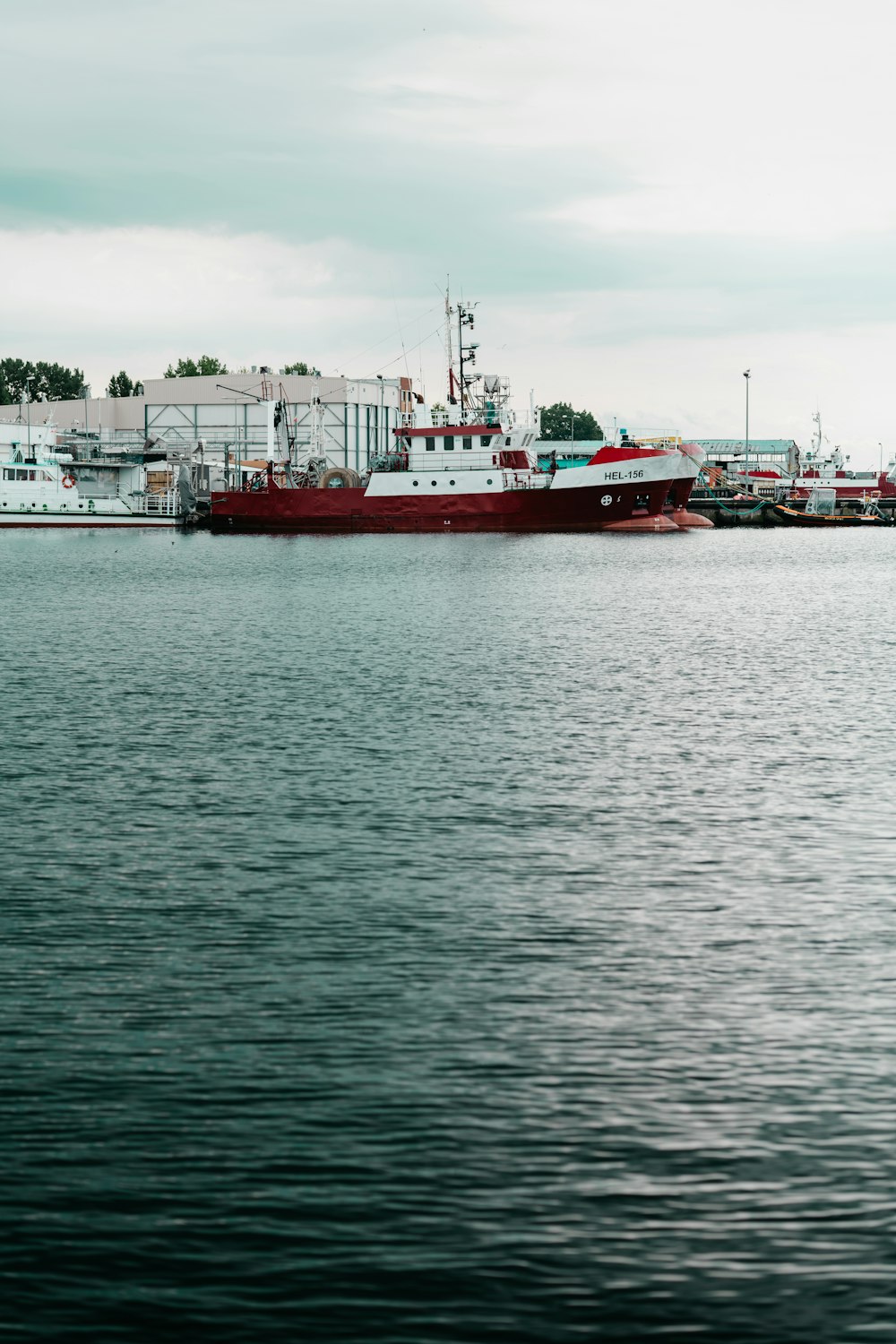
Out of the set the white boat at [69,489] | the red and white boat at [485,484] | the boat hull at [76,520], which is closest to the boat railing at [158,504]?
the white boat at [69,489]

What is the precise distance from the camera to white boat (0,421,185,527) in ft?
390

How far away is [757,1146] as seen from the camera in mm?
9297

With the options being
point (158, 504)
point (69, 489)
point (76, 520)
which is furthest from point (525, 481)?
point (76, 520)

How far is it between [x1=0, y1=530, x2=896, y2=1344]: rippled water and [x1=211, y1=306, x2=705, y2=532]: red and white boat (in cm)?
7731

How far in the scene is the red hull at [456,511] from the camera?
105m

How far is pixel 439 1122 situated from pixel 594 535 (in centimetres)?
9948

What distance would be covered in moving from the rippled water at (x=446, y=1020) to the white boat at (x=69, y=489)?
95.6 m

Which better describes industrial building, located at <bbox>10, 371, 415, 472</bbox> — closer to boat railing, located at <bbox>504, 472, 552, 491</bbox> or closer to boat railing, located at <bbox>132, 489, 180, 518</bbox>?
boat railing, located at <bbox>132, 489, 180, 518</bbox>

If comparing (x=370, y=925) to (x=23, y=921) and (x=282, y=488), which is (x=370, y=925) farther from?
(x=282, y=488)

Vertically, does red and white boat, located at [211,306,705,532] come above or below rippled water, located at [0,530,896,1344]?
above

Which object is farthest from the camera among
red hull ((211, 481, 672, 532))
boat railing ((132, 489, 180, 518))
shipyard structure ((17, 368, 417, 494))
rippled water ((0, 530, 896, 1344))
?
shipyard structure ((17, 368, 417, 494))

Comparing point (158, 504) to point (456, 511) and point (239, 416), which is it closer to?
point (239, 416)

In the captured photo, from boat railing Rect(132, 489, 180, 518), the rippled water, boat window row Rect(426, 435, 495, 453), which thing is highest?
boat window row Rect(426, 435, 495, 453)

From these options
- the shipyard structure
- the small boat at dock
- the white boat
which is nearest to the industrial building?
the shipyard structure
